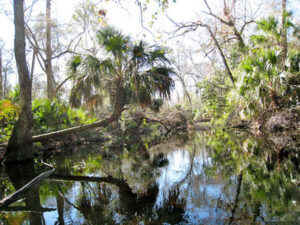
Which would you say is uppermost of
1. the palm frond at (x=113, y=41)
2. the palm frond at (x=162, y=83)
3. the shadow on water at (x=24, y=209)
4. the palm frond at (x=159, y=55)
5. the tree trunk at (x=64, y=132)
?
the palm frond at (x=113, y=41)

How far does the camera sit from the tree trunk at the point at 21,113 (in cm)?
674

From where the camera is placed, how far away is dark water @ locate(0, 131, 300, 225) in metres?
2.53

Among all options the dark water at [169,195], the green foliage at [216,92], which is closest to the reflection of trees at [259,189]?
the dark water at [169,195]

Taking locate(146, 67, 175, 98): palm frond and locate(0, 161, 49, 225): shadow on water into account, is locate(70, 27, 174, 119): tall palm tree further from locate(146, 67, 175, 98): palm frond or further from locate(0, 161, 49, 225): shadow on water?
locate(0, 161, 49, 225): shadow on water

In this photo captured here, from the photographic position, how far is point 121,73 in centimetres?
843

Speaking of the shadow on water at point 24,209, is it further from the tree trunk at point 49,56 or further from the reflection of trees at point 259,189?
the tree trunk at point 49,56

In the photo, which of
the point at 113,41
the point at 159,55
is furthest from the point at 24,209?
the point at 159,55

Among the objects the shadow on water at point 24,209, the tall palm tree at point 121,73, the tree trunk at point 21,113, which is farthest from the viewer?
the tall palm tree at point 121,73

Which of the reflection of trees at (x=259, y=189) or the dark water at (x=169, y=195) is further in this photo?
the dark water at (x=169, y=195)

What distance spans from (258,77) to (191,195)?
7794 millimetres

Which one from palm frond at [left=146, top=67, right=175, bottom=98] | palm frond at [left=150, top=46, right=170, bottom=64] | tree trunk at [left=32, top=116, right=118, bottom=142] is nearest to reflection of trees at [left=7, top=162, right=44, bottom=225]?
tree trunk at [left=32, top=116, right=118, bottom=142]

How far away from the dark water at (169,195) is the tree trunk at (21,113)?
5.58 ft

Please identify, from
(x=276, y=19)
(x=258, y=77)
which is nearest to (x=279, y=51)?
(x=258, y=77)

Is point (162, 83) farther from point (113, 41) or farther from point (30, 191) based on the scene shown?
point (30, 191)
